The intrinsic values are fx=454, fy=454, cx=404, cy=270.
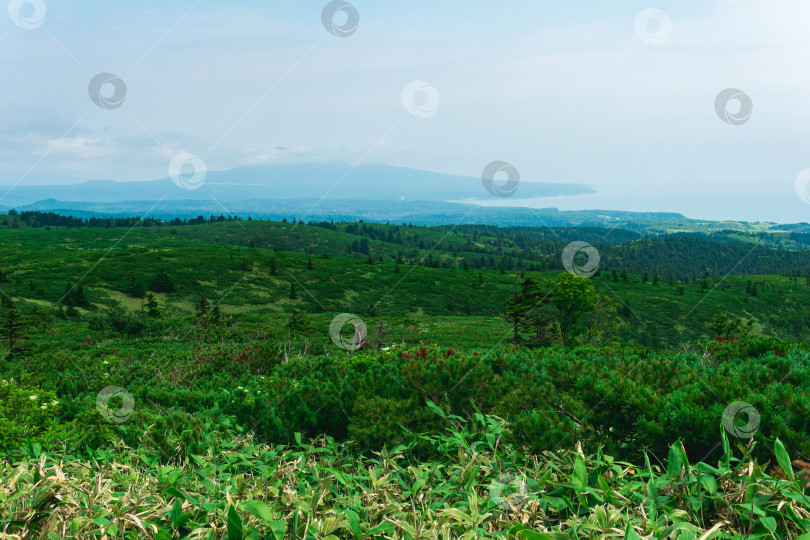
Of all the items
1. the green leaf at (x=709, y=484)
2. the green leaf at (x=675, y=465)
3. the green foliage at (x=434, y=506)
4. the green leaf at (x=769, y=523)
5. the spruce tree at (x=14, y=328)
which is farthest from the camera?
the spruce tree at (x=14, y=328)

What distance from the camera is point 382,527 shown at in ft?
8.57

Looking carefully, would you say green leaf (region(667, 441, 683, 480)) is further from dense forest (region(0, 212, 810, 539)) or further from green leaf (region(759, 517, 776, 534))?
green leaf (region(759, 517, 776, 534))

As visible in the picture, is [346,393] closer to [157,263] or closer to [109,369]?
[109,369]

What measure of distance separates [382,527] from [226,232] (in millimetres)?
207232

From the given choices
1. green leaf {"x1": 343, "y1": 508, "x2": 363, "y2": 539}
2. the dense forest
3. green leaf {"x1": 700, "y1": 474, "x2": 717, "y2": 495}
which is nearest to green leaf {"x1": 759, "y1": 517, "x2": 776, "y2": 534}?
the dense forest

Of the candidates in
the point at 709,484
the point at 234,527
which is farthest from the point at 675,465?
the point at 234,527

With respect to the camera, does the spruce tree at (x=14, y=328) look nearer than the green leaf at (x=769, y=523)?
No

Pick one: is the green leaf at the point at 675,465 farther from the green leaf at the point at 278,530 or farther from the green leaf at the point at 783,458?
the green leaf at the point at 278,530

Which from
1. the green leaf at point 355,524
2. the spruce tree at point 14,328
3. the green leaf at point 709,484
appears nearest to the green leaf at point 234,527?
the green leaf at point 355,524

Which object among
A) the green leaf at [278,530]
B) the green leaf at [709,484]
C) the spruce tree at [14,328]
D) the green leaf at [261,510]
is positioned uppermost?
the green leaf at [261,510]

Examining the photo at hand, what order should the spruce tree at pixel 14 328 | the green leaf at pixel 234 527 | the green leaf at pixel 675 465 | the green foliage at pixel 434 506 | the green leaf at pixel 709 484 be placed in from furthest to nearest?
1. the spruce tree at pixel 14 328
2. the green leaf at pixel 675 465
3. the green leaf at pixel 709 484
4. the green foliage at pixel 434 506
5. the green leaf at pixel 234 527

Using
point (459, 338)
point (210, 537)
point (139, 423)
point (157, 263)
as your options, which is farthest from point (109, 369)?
point (157, 263)

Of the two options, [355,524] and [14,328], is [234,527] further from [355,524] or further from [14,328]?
[14,328]

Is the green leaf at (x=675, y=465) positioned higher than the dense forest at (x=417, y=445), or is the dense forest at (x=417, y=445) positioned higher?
the green leaf at (x=675, y=465)
